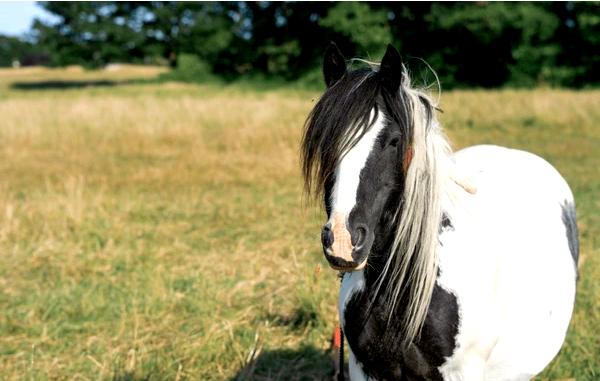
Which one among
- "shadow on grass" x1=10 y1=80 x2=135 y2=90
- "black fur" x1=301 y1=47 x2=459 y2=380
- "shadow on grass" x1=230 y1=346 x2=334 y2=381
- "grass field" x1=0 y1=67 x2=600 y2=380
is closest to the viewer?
"black fur" x1=301 y1=47 x2=459 y2=380

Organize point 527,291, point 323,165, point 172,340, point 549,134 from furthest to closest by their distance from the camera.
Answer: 1. point 549,134
2. point 172,340
3. point 527,291
4. point 323,165

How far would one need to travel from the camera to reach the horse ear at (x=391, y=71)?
1.96m

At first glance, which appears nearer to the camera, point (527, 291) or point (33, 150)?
point (527, 291)

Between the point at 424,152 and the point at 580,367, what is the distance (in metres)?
2.50

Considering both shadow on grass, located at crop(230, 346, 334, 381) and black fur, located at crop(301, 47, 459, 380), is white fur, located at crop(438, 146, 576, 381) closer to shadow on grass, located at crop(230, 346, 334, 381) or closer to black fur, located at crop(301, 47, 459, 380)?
black fur, located at crop(301, 47, 459, 380)

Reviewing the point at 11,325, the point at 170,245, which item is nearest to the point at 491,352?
the point at 11,325

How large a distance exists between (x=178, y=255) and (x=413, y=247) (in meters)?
4.37

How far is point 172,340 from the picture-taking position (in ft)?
13.8

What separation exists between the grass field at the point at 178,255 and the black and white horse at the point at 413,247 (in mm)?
480

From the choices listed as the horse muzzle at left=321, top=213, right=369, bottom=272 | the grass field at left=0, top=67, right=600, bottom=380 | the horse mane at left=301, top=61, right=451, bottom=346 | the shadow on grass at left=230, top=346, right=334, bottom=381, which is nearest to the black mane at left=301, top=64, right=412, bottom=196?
the horse mane at left=301, top=61, right=451, bottom=346

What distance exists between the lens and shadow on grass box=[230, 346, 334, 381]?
3.71m

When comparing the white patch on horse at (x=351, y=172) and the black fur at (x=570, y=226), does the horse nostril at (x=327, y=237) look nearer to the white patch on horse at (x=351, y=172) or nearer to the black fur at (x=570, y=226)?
the white patch on horse at (x=351, y=172)

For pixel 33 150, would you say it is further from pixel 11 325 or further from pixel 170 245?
pixel 11 325

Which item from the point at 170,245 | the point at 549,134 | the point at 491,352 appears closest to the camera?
the point at 491,352
